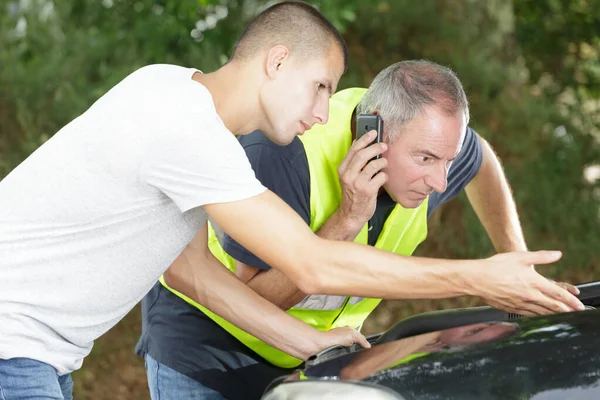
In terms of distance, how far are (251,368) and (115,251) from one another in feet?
2.64

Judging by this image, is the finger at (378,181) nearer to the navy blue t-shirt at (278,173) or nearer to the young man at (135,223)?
the navy blue t-shirt at (278,173)

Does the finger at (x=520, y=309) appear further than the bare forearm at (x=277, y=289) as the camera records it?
No

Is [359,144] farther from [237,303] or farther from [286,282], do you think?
[237,303]

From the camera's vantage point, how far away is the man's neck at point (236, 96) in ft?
7.49

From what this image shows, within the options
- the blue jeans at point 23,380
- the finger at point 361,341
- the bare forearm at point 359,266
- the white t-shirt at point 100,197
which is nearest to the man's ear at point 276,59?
the white t-shirt at point 100,197

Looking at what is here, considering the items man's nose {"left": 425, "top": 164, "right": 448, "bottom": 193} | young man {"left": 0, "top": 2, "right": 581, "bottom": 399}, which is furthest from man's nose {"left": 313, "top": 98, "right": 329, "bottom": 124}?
man's nose {"left": 425, "top": 164, "right": 448, "bottom": 193}

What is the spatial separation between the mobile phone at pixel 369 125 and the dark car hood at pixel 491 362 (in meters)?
0.62

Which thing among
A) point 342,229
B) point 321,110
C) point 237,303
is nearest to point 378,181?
point 342,229

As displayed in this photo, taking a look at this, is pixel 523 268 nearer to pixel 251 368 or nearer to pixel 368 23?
pixel 251 368

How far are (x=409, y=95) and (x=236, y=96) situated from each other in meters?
0.60

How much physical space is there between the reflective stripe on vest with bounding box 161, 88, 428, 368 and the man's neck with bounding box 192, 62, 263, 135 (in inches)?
16.9

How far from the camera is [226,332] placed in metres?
2.79

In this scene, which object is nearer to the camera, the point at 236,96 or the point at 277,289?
the point at 236,96

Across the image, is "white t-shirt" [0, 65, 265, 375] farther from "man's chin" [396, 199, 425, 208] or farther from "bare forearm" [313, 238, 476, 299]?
"man's chin" [396, 199, 425, 208]
